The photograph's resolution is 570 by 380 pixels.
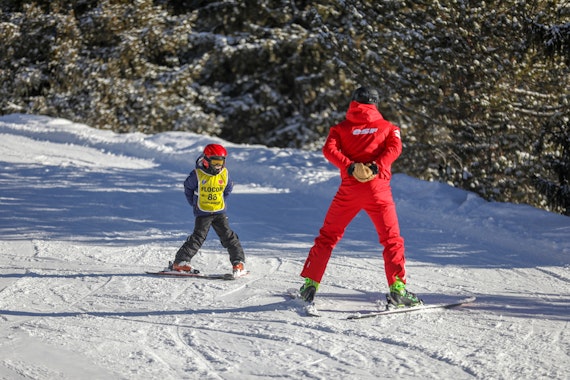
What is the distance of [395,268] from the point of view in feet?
17.4

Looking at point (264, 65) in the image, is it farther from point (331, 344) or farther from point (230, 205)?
point (331, 344)

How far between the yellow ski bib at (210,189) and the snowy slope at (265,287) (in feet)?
2.06

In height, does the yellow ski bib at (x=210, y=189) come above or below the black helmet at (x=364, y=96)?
below

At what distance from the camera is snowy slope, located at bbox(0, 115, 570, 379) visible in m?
4.30

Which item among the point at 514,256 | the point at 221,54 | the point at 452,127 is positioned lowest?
the point at 514,256

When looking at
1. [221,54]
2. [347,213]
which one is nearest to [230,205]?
[347,213]

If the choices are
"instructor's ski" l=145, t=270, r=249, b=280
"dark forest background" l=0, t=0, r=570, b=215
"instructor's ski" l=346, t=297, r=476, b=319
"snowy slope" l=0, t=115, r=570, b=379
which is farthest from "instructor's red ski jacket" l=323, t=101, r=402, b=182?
"dark forest background" l=0, t=0, r=570, b=215

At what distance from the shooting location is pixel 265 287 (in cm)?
608

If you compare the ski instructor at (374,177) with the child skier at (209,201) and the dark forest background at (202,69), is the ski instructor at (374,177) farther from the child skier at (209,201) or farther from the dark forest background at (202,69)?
the dark forest background at (202,69)

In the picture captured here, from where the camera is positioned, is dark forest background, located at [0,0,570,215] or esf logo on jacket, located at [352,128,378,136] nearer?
esf logo on jacket, located at [352,128,378,136]

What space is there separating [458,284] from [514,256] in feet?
4.01

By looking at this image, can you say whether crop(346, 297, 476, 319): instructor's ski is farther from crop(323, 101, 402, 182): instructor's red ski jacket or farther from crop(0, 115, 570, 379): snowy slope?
crop(323, 101, 402, 182): instructor's red ski jacket

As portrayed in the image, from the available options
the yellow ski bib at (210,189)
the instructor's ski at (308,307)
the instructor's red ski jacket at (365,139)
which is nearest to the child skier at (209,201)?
the yellow ski bib at (210,189)

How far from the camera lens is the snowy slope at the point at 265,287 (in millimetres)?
4305
